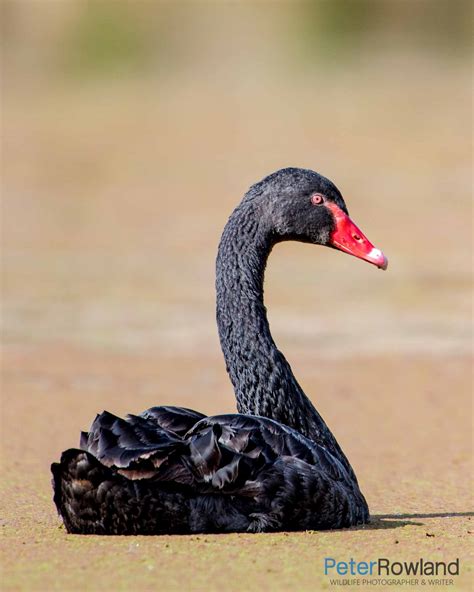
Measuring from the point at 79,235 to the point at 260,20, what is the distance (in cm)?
2578

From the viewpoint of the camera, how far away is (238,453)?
5.23 meters

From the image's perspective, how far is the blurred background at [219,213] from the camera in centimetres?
1056

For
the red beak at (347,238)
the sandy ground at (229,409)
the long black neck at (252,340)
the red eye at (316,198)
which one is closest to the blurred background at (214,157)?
the sandy ground at (229,409)

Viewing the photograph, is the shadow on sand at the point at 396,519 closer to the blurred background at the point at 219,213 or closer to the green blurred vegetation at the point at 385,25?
the blurred background at the point at 219,213

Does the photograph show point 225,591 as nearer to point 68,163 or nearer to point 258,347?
point 258,347

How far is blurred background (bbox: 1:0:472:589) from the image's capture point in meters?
10.6

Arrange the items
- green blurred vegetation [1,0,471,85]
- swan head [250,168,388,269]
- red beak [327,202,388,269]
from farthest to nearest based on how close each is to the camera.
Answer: green blurred vegetation [1,0,471,85], red beak [327,202,388,269], swan head [250,168,388,269]

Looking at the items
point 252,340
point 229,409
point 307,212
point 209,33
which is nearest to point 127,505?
point 252,340

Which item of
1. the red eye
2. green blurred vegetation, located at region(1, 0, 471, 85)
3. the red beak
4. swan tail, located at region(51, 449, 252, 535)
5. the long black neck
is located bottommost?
swan tail, located at region(51, 449, 252, 535)

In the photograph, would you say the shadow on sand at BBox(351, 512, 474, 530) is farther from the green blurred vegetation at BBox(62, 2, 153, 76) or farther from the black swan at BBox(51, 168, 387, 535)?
the green blurred vegetation at BBox(62, 2, 153, 76)

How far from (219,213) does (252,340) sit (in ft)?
55.5

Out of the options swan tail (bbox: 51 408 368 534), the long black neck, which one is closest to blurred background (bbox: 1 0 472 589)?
swan tail (bbox: 51 408 368 534)

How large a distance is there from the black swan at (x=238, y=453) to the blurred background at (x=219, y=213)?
1.31 ft

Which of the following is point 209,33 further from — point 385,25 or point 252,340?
point 252,340
